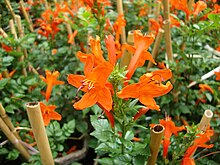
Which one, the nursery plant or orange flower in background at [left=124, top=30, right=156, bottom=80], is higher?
orange flower in background at [left=124, top=30, right=156, bottom=80]

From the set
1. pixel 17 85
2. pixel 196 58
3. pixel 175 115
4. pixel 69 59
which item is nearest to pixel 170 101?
pixel 175 115

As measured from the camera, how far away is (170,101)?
1.74 m

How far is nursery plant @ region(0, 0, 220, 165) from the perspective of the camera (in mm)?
909

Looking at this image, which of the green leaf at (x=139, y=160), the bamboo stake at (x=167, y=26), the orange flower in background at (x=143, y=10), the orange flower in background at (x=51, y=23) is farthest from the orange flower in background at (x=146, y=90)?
the orange flower in background at (x=143, y=10)

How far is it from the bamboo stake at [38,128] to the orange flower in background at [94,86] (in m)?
0.18

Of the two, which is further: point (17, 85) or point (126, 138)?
point (17, 85)

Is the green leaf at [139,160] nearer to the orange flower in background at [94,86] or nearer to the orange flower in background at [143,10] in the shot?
the orange flower in background at [94,86]

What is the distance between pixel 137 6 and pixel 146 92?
171 cm

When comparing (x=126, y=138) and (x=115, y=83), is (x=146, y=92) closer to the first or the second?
(x=115, y=83)

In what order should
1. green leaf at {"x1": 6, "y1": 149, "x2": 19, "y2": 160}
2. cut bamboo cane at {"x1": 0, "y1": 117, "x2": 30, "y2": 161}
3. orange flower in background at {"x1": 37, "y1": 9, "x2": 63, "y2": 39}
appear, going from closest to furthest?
cut bamboo cane at {"x1": 0, "y1": 117, "x2": 30, "y2": 161} → green leaf at {"x1": 6, "y1": 149, "x2": 19, "y2": 160} → orange flower in background at {"x1": 37, "y1": 9, "x2": 63, "y2": 39}

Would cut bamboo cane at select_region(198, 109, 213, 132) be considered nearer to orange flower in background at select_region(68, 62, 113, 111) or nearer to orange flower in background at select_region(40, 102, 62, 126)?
orange flower in background at select_region(68, 62, 113, 111)

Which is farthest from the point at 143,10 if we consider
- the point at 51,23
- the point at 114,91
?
the point at 114,91

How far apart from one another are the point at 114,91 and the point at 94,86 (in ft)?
0.29

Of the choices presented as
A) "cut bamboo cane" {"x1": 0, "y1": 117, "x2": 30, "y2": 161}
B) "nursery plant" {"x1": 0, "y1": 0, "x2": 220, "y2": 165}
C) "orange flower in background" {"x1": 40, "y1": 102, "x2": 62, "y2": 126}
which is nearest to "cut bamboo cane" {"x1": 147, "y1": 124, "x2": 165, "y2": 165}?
"nursery plant" {"x1": 0, "y1": 0, "x2": 220, "y2": 165}
